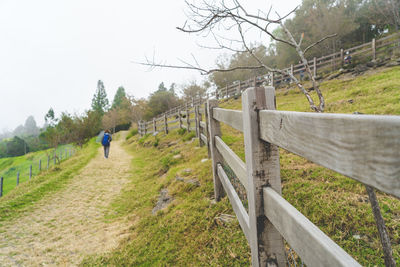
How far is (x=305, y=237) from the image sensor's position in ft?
2.62

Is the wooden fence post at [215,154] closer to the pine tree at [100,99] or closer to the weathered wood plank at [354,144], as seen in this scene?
the weathered wood plank at [354,144]

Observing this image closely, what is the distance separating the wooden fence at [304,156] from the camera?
45cm

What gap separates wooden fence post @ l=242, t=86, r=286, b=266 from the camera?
3.78 feet

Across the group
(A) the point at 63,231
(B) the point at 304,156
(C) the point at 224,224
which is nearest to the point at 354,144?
(B) the point at 304,156

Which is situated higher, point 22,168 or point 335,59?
point 335,59

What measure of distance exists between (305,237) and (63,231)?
4371 millimetres

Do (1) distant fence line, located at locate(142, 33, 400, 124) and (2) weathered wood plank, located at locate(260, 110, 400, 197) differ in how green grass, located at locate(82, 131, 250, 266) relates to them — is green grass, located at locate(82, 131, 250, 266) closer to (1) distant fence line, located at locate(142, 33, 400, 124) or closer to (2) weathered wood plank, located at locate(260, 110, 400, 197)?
(2) weathered wood plank, located at locate(260, 110, 400, 197)

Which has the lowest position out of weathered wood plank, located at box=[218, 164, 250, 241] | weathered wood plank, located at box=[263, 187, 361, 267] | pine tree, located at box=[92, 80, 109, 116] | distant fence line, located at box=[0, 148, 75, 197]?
distant fence line, located at box=[0, 148, 75, 197]

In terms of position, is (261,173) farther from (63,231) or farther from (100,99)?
(100,99)

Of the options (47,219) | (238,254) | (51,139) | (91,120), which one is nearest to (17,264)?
(47,219)

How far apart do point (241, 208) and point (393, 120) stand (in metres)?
1.56

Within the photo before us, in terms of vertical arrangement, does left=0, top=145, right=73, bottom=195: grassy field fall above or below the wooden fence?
below

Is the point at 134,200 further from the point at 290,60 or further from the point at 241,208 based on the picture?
the point at 290,60

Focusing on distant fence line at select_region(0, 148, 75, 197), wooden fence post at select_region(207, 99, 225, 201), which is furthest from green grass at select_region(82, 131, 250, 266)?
distant fence line at select_region(0, 148, 75, 197)
